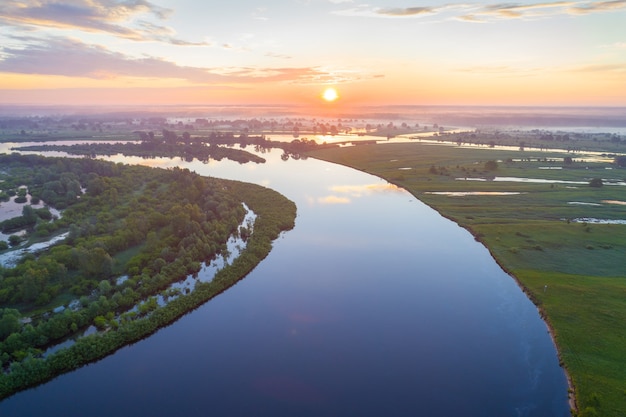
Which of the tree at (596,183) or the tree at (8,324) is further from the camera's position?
the tree at (596,183)

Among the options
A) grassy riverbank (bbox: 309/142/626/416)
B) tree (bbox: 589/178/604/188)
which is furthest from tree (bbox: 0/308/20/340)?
tree (bbox: 589/178/604/188)

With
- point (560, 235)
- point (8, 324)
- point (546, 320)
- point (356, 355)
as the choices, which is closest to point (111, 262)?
point (8, 324)

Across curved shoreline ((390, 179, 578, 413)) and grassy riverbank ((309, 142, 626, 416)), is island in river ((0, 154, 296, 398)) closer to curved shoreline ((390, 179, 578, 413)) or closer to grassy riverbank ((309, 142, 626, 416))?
curved shoreline ((390, 179, 578, 413))

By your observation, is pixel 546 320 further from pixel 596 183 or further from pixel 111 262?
pixel 596 183

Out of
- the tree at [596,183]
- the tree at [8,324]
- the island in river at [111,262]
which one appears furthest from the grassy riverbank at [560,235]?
the tree at [8,324]

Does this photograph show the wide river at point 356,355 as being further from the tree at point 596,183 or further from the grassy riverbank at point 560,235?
the tree at point 596,183

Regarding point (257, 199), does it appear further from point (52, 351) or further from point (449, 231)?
point (52, 351)
